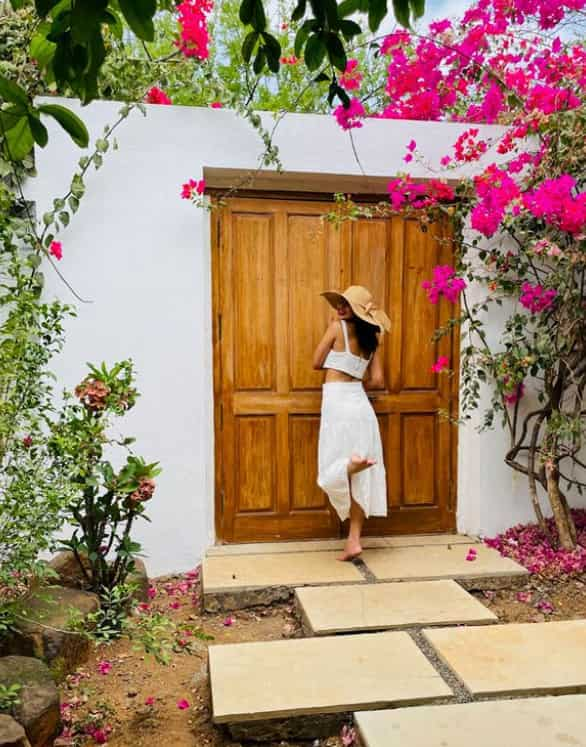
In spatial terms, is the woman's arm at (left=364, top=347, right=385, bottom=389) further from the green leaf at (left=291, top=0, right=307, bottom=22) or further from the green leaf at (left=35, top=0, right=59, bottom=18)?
the green leaf at (left=35, top=0, right=59, bottom=18)

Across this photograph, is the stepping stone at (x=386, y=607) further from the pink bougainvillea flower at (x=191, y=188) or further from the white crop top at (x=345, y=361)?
the pink bougainvillea flower at (x=191, y=188)

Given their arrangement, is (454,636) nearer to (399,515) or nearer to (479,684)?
(479,684)

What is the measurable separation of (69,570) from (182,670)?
73 cm

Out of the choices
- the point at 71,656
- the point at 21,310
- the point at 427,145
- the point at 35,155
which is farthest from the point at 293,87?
the point at 71,656

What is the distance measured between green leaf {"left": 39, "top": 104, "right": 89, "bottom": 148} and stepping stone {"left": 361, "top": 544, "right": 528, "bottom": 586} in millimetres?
2738

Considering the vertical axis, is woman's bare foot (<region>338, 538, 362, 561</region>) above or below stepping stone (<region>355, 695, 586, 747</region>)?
above

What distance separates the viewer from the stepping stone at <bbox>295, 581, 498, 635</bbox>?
8.82 ft

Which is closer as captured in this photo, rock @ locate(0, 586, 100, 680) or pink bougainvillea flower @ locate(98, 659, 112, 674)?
rock @ locate(0, 586, 100, 680)

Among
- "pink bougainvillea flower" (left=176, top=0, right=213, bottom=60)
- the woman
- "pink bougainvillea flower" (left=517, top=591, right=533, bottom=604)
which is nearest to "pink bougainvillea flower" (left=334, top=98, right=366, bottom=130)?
"pink bougainvillea flower" (left=176, top=0, right=213, bottom=60)

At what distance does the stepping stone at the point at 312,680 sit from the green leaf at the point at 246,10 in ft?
6.38

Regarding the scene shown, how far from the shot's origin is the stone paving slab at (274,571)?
3109 millimetres

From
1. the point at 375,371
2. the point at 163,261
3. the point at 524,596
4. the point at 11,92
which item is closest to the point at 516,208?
the point at 375,371

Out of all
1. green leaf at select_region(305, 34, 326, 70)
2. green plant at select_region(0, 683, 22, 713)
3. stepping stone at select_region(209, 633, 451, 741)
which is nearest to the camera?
green leaf at select_region(305, 34, 326, 70)

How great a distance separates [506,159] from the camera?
3.73m
